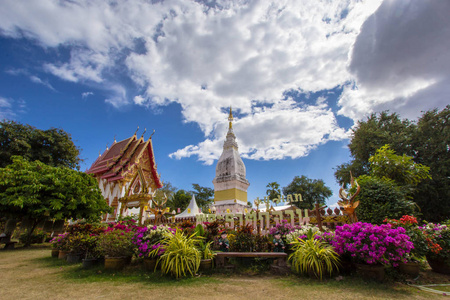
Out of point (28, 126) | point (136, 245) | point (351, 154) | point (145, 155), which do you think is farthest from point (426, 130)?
point (28, 126)

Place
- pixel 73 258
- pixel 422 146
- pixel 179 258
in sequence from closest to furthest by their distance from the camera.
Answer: pixel 179 258 < pixel 73 258 < pixel 422 146

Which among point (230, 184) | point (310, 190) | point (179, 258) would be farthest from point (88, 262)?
point (310, 190)

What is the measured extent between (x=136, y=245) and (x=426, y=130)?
22.9 metres

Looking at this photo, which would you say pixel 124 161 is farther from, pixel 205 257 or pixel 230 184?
pixel 205 257

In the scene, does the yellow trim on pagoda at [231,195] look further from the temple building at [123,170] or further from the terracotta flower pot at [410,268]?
the terracotta flower pot at [410,268]

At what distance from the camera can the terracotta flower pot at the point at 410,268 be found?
15.6ft

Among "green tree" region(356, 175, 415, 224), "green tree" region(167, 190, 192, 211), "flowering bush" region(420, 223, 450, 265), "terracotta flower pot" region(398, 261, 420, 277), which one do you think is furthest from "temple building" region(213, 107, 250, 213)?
"green tree" region(167, 190, 192, 211)

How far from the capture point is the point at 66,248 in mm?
7730

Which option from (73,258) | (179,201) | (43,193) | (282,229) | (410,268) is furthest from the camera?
(179,201)

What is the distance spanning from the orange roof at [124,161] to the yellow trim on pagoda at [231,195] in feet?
22.3

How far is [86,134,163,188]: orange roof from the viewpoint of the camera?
847 inches

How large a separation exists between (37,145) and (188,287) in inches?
876

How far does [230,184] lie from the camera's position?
22.0 meters

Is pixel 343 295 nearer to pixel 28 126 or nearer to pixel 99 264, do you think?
pixel 99 264
